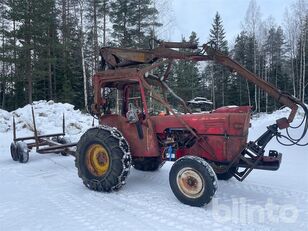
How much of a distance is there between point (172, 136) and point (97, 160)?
161 cm

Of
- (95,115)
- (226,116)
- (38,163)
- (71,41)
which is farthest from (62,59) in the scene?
(226,116)

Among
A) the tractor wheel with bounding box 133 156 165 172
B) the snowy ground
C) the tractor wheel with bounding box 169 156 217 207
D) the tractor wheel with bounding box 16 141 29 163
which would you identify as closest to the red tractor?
the tractor wheel with bounding box 169 156 217 207

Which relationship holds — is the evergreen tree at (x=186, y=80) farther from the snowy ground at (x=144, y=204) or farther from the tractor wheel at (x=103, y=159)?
the tractor wheel at (x=103, y=159)

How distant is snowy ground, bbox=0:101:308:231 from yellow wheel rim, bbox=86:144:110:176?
0.44 metres

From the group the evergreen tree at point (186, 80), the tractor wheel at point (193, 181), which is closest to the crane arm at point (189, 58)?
the tractor wheel at point (193, 181)

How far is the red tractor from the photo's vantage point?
19.1 feet

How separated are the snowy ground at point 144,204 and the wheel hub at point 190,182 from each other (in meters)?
0.25

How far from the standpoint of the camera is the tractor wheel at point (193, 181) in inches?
215

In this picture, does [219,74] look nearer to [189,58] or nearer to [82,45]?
[82,45]

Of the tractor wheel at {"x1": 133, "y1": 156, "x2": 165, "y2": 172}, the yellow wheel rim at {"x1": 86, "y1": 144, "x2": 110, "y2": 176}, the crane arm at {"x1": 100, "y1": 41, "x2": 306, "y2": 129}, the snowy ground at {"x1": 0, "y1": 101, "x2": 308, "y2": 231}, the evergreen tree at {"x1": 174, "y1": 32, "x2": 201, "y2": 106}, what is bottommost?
the snowy ground at {"x1": 0, "y1": 101, "x2": 308, "y2": 231}

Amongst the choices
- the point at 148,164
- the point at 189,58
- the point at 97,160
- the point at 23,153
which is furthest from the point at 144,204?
the point at 23,153

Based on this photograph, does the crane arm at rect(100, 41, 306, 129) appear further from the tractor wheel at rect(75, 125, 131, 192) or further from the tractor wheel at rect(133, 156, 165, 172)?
the tractor wheel at rect(133, 156, 165, 172)

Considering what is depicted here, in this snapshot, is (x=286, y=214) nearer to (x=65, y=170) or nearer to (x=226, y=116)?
(x=226, y=116)

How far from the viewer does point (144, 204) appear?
19.0 ft
